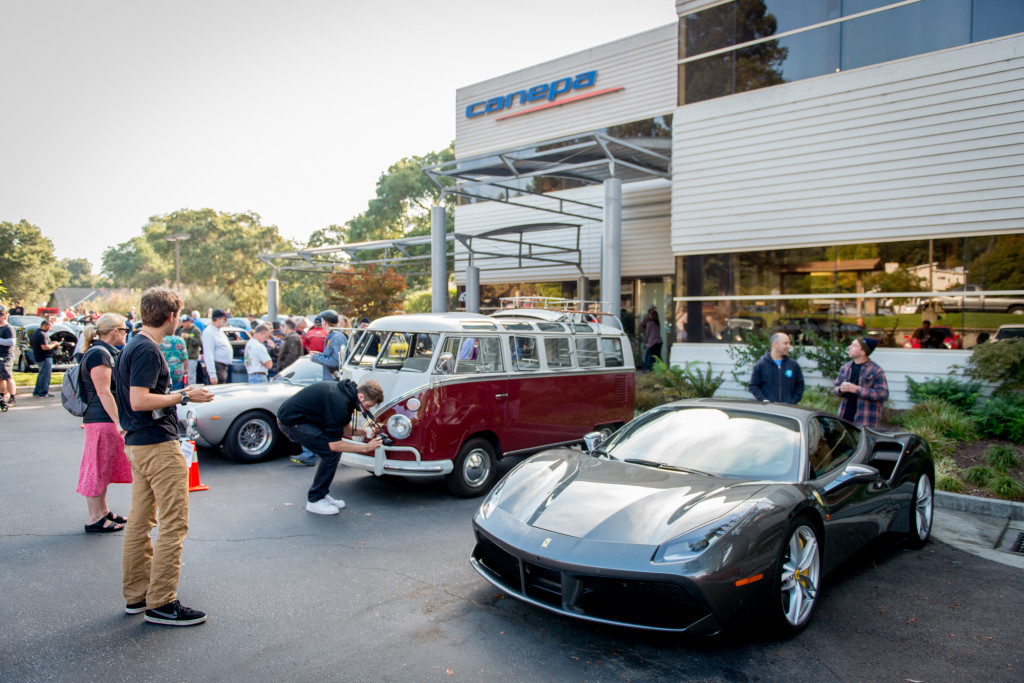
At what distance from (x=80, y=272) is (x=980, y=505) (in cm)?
14102

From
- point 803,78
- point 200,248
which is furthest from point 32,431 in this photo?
point 200,248

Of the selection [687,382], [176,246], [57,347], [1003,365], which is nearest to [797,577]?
[1003,365]

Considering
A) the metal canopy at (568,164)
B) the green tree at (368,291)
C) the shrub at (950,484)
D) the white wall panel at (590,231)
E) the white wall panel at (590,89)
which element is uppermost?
the white wall panel at (590,89)

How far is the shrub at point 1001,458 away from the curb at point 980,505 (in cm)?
85

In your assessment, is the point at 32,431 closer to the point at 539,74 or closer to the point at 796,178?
the point at 796,178

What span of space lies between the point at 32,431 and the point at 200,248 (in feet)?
177

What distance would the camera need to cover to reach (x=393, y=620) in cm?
380

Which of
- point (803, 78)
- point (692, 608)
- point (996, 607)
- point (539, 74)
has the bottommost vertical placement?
point (996, 607)

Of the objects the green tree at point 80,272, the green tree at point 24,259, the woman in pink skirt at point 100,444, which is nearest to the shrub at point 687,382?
the woman in pink skirt at point 100,444

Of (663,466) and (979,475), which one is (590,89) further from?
(663,466)

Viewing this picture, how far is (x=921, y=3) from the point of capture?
10.1 metres

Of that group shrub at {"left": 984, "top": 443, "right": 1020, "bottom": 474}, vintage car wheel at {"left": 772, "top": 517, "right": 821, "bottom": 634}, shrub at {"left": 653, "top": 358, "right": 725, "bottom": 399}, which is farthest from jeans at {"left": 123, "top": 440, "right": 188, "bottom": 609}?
shrub at {"left": 653, "top": 358, "right": 725, "bottom": 399}

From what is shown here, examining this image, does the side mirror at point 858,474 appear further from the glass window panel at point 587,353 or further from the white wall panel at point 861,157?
the white wall panel at point 861,157

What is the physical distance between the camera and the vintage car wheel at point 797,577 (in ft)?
11.4
